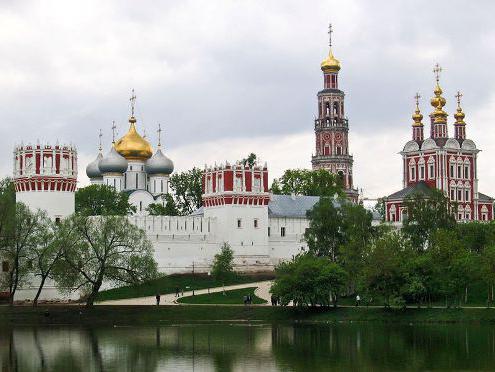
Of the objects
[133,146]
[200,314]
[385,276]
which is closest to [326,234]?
[385,276]

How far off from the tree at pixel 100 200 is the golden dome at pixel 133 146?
705 cm

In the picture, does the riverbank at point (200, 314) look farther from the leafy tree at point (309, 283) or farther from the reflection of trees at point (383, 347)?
the reflection of trees at point (383, 347)

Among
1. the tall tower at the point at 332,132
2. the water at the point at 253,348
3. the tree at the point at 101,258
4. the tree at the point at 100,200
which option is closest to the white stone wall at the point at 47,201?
the tree at the point at 101,258

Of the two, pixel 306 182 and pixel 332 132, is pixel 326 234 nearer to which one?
pixel 306 182

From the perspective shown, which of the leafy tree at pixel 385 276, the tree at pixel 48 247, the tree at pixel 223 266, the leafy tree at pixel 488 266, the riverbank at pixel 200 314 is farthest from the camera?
the tree at pixel 223 266

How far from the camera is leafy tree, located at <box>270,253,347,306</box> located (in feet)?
181

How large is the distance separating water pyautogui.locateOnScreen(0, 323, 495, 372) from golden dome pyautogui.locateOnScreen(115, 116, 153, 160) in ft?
131

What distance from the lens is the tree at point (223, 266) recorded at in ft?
220

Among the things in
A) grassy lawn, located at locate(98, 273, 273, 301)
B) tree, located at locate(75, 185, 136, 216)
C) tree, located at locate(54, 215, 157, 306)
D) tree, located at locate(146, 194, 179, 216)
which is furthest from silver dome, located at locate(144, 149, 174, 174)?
tree, located at locate(54, 215, 157, 306)

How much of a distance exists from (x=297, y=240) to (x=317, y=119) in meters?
27.9

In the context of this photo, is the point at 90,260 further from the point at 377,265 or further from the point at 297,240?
the point at 297,240

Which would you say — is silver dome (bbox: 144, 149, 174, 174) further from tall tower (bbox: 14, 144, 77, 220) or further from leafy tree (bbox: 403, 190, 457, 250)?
leafy tree (bbox: 403, 190, 457, 250)

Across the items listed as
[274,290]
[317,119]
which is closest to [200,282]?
[274,290]

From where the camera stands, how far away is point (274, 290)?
55.6 meters
